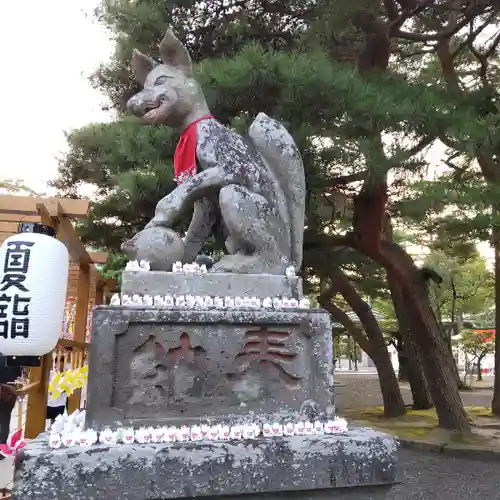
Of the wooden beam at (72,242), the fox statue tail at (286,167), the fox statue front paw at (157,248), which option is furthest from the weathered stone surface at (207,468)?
the wooden beam at (72,242)

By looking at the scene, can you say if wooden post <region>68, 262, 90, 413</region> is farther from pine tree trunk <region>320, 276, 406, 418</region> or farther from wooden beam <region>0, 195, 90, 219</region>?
pine tree trunk <region>320, 276, 406, 418</region>

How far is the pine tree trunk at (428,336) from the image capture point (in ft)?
21.6

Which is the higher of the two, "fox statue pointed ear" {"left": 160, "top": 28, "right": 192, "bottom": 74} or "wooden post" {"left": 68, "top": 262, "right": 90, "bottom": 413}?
"fox statue pointed ear" {"left": 160, "top": 28, "right": 192, "bottom": 74}

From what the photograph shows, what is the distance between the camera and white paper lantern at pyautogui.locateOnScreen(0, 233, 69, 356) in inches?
124

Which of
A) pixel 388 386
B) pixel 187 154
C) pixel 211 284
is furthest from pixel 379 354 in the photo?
pixel 211 284

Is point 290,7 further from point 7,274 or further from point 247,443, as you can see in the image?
point 247,443

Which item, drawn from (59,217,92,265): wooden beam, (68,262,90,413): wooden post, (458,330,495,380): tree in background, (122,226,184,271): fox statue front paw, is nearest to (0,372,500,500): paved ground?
(68,262,90,413): wooden post

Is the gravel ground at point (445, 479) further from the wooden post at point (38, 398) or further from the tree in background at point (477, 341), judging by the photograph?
the tree in background at point (477, 341)

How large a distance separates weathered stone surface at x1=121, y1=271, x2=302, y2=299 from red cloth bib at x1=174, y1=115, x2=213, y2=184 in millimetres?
611

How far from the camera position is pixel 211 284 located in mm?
2180

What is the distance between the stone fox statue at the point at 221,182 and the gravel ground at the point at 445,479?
327cm

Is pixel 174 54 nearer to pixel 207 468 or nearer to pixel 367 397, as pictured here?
pixel 207 468

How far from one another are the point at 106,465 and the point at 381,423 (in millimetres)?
7119

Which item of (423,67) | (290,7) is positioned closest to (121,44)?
(290,7)
